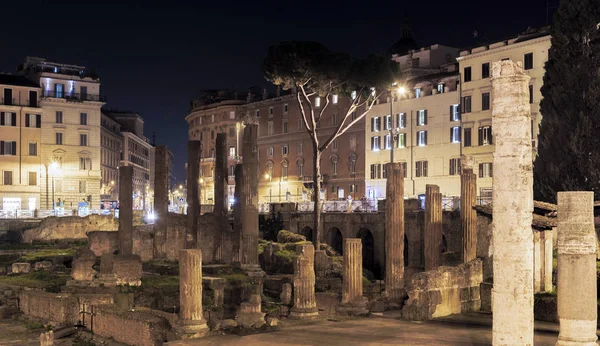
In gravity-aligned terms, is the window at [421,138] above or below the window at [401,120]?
below

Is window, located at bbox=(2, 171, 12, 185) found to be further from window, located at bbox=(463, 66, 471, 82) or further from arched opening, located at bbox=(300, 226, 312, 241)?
window, located at bbox=(463, 66, 471, 82)

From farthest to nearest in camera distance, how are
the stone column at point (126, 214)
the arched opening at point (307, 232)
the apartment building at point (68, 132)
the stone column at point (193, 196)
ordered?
1. the apartment building at point (68, 132)
2. the arched opening at point (307, 232)
3. the stone column at point (193, 196)
4. the stone column at point (126, 214)

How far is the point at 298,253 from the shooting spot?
21062 millimetres

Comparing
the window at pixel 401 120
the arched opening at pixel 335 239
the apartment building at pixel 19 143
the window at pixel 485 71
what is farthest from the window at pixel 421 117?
the apartment building at pixel 19 143

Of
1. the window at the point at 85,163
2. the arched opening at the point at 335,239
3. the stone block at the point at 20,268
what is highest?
the window at the point at 85,163

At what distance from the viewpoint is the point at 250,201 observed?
29578mm

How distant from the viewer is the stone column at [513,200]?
10.7m

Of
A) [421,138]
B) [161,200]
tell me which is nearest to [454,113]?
[421,138]

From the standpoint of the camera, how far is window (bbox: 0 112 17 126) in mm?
57406

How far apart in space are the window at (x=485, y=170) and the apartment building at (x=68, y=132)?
33.2m

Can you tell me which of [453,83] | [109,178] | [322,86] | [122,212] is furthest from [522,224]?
[109,178]

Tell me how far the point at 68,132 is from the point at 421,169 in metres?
29.5

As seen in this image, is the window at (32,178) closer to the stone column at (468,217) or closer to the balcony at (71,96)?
the balcony at (71,96)

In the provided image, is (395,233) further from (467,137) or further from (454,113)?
(454,113)
